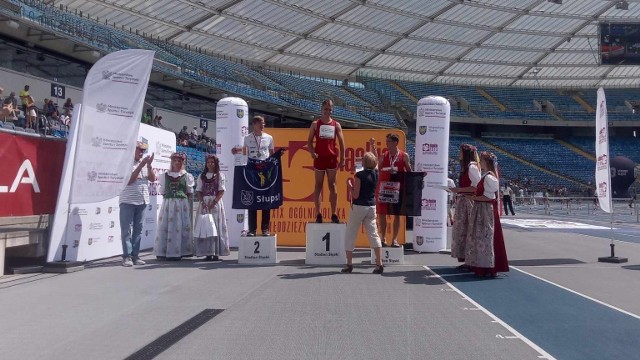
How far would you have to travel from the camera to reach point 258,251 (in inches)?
343

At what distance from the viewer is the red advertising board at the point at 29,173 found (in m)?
7.37

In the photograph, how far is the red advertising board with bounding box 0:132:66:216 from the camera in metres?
7.37

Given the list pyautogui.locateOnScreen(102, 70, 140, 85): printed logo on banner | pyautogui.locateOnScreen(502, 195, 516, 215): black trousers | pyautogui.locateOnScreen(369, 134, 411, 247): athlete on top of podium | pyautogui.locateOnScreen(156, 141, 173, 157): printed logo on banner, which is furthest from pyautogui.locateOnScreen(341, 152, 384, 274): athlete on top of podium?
pyautogui.locateOnScreen(502, 195, 516, 215): black trousers

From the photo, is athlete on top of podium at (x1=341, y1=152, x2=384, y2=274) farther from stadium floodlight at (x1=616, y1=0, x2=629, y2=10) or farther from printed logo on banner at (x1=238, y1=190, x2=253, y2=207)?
stadium floodlight at (x1=616, y1=0, x2=629, y2=10)

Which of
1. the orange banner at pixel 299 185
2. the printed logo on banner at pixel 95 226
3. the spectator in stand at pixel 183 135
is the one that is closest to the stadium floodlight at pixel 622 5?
the spectator in stand at pixel 183 135

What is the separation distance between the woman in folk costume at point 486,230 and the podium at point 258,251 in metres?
2.79

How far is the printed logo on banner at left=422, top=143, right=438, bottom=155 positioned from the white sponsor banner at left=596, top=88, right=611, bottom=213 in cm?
265

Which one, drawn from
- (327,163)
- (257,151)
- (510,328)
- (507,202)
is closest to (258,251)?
(257,151)

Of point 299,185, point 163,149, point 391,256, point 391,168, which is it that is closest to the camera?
point 391,256

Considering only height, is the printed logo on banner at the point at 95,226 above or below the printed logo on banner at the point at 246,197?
below

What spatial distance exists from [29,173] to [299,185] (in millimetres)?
5007

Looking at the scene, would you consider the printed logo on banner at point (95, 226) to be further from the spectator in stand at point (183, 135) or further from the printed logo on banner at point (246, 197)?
the spectator in stand at point (183, 135)

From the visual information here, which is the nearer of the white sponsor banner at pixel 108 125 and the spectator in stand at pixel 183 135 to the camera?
the white sponsor banner at pixel 108 125

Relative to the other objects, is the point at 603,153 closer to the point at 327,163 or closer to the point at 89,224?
the point at 327,163
